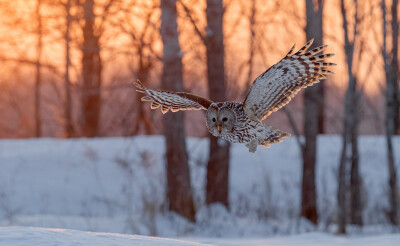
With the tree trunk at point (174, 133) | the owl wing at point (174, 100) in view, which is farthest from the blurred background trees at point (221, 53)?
the owl wing at point (174, 100)

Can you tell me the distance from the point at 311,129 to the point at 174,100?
7398 millimetres

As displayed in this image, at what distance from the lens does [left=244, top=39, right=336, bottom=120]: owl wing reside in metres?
4.91

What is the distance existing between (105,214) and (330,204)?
16.0ft

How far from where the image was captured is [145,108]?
65.9 ft

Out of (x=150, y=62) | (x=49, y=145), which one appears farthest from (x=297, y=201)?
(x=49, y=145)

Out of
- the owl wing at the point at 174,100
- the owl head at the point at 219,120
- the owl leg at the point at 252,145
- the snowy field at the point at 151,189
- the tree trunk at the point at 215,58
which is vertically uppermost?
the tree trunk at the point at 215,58

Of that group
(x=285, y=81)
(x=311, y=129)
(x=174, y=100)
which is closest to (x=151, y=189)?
(x=311, y=129)

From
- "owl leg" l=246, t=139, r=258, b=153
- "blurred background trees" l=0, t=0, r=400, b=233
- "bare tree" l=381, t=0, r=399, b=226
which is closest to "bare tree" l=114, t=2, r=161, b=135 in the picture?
"blurred background trees" l=0, t=0, r=400, b=233

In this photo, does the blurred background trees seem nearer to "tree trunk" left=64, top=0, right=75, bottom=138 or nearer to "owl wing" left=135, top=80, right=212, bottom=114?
"tree trunk" left=64, top=0, right=75, bottom=138

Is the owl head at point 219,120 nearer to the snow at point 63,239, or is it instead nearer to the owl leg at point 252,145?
the owl leg at point 252,145

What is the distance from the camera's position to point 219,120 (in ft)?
15.8

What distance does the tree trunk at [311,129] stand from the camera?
11.6 meters

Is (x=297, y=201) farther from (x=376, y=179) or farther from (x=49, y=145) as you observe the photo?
(x=49, y=145)

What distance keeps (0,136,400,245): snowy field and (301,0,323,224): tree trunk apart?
1.02ft
